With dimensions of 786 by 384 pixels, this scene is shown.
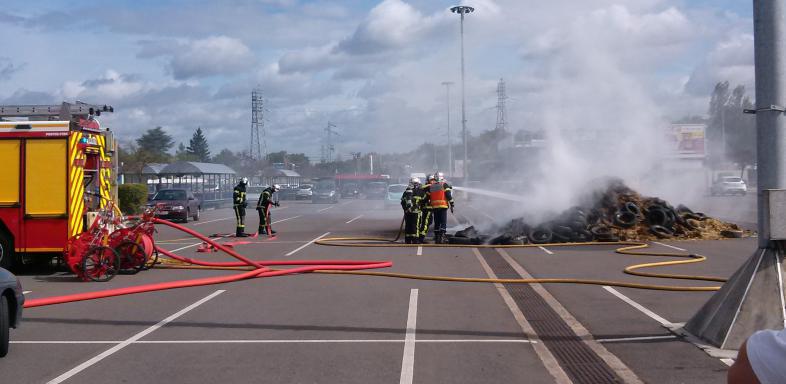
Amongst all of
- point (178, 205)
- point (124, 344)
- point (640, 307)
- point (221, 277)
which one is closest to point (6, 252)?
point (221, 277)

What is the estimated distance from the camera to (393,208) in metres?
44.8

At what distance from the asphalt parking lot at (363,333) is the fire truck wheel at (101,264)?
0.24 metres

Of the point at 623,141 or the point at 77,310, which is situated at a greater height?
the point at 623,141

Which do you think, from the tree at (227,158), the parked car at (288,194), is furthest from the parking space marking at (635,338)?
the tree at (227,158)

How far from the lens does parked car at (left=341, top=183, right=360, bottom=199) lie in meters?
75.2

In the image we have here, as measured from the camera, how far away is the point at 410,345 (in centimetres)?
794

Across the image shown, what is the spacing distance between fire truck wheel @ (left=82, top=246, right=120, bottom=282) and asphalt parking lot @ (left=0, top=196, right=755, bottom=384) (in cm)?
24

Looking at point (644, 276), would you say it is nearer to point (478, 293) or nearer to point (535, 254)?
point (478, 293)

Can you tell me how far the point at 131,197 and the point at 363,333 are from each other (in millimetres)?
32908

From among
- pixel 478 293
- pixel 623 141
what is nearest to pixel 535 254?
pixel 478 293

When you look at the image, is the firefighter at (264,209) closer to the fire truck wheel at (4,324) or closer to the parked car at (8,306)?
the parked car at (8,306)

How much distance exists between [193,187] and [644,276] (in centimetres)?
4329

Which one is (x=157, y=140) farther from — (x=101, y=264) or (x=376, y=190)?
(x=101, y=264)

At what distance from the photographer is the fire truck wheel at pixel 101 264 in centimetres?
1324
